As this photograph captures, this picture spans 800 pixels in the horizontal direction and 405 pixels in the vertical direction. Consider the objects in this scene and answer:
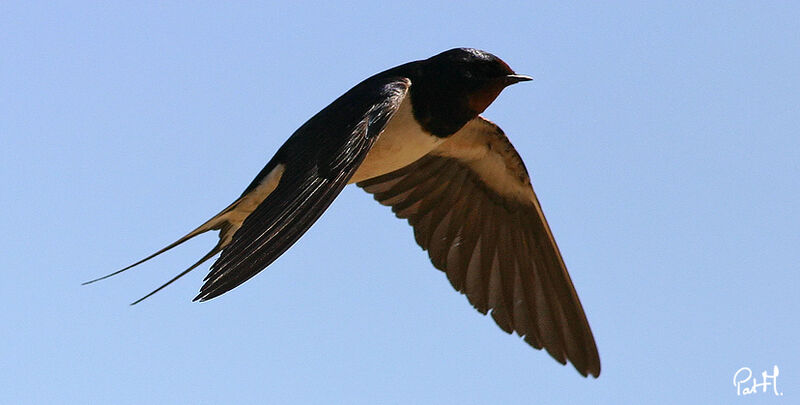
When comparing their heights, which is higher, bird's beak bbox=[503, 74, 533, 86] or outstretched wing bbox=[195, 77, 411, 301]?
bird's beak bbox=[503, 74, 533, 86]

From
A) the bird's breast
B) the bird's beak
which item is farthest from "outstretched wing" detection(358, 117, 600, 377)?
the bird's breast

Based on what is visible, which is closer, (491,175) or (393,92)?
(393,92)

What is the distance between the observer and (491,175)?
634 cm

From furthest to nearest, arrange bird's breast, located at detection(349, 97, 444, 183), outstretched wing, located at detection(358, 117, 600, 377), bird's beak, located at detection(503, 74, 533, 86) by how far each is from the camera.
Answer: outstretched wing, located at detection(358, 117, 600, 377)
bird's beak, located at detection(503, 74, 533, 86)
bird's breast, located at detection(349, 97, 444, 183)

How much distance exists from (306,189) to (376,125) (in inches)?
15.5

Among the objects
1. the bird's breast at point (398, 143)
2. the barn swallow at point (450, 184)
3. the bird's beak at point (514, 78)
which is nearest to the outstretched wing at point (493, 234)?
the barn swallow at point (450, 184)

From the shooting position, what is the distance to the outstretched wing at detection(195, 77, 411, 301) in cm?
399

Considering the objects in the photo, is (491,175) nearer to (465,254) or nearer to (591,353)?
(465,254)

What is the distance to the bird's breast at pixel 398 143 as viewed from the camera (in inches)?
210

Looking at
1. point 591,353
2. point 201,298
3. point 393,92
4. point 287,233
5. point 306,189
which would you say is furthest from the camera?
point 591,353

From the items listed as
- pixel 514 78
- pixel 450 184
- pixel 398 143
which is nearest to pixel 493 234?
pixel 450 184

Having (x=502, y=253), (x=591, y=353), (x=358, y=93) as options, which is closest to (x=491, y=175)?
(x=502, y=253)

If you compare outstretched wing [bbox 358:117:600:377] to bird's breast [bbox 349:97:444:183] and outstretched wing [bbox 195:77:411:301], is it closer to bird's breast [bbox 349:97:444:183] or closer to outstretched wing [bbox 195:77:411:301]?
bird's breast [bbox 349:97:444:183]

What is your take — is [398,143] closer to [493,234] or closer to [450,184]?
[450,184]
